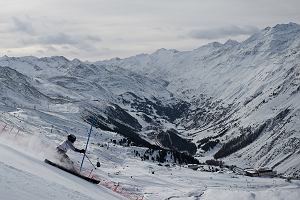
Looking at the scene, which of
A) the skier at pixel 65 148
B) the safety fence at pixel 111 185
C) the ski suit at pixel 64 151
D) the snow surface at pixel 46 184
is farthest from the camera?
the safety fence at pixel 111 185

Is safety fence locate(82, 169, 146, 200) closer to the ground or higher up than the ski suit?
higher up

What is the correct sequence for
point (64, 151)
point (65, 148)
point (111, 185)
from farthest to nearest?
point (111, 185), point (64, 151), point (65, 148)

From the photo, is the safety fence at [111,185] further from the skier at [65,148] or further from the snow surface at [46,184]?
the skier at [65,148]

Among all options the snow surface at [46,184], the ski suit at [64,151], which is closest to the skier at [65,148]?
the ski suit at [64,151]

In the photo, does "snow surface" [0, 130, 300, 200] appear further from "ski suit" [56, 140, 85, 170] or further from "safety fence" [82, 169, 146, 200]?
"safety fence" [82, 169, 146, 200]

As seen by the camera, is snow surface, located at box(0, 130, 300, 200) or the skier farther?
the skier

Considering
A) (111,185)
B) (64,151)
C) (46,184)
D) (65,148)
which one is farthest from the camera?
(111,185)

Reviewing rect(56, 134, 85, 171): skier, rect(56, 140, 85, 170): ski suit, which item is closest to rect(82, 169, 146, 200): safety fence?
rect(56, 140, 85, 170): ski suit

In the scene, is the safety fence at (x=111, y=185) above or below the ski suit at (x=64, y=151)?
above

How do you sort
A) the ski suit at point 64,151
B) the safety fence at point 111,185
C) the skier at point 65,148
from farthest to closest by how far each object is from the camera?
the safety fence at point 111,185, the ski suit at point 64,151, the skier at point 65,148

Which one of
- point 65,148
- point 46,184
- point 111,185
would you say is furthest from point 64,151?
point 111,185

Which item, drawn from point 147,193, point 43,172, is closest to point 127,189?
point 147,193

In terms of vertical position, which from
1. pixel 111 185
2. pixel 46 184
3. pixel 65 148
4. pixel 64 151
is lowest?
pixel 46 184

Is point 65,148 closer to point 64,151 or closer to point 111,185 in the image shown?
point 64,151
